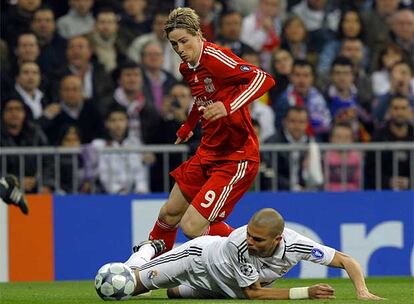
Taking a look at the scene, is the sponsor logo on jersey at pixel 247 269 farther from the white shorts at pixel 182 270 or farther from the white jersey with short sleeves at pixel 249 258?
the white shorts at pixel 182 270

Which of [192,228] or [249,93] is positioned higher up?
[249,93]

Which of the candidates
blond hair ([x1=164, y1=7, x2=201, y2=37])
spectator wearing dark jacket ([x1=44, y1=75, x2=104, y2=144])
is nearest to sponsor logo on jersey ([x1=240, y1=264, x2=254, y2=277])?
blond hair ([x1=164, y1=7, x2=201, y2=37])

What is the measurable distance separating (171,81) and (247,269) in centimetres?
778

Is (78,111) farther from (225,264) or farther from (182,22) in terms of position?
(225,264)

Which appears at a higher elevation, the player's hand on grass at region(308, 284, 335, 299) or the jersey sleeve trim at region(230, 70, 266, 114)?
the jersey sleeve trim at region(230, 70, 266, 114)

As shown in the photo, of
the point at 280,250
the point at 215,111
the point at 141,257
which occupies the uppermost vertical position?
the point at 215,111

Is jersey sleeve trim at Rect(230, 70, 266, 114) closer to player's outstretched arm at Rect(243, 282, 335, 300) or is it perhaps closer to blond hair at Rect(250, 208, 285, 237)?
blond hair at Rect(250, 208, 285, 237)

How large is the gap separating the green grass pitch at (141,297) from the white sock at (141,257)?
301 mm

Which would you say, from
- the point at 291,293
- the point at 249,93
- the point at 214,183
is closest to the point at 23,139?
the point at 214,183

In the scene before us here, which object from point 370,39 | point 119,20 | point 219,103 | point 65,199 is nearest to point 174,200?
point 219,103

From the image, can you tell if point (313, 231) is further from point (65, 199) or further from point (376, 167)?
point (65, 199)

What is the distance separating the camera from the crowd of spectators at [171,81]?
1562 centimetres

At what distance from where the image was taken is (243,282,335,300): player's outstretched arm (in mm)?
9461

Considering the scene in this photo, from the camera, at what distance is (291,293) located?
9.54m
